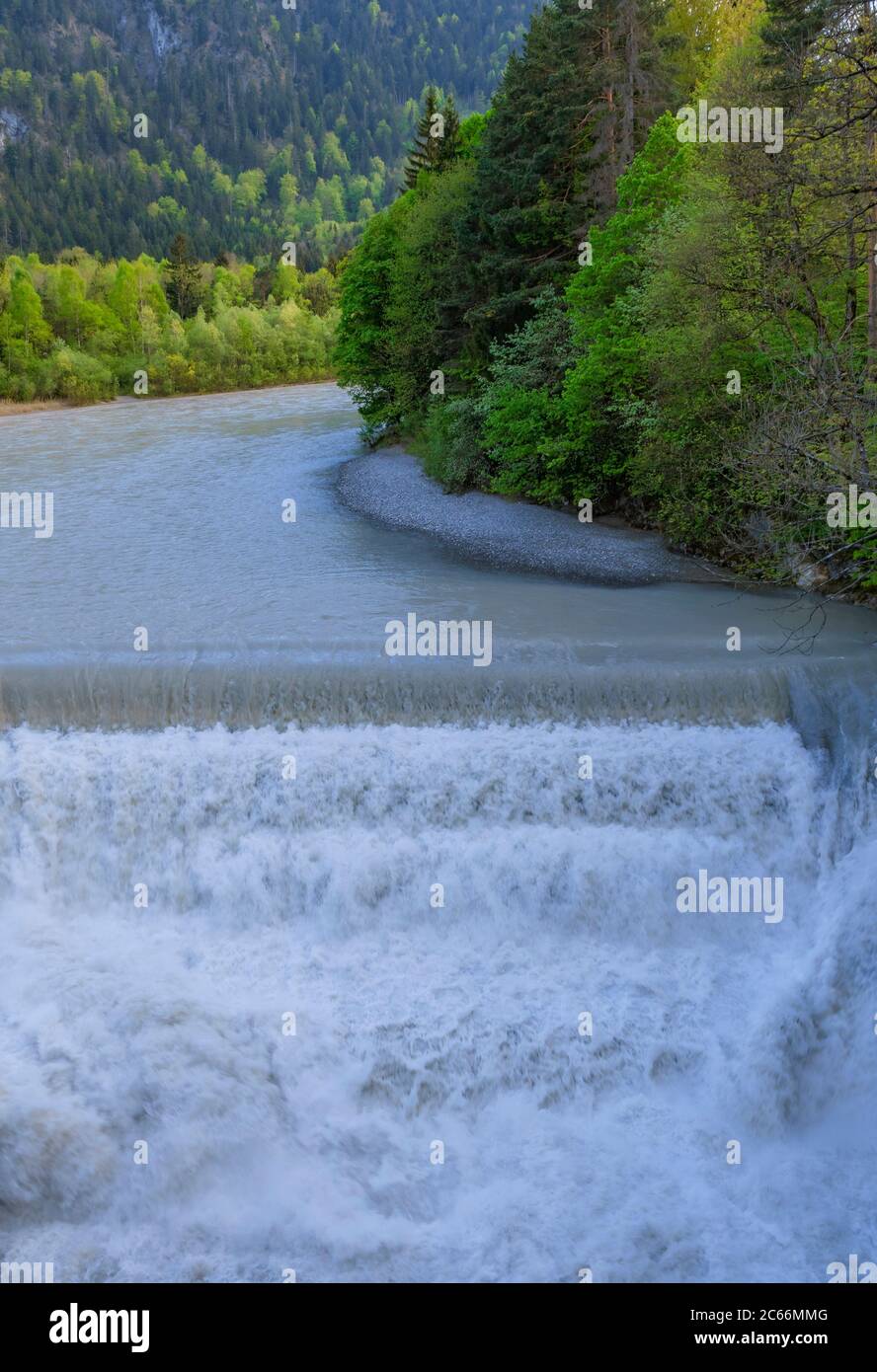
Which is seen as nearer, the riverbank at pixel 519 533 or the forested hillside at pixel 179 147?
the riverbank at pixel 519 533

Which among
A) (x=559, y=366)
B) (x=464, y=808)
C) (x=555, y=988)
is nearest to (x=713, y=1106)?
(x=555, y=988)

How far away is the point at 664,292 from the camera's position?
1612 centimetres

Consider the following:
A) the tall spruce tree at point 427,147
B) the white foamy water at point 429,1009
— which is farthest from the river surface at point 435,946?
the tall spruce tree at point 427,147

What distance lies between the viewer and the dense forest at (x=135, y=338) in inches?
1967

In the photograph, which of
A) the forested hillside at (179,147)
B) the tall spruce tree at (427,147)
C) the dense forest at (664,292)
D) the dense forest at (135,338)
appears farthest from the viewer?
the forested hillside at (179,147)

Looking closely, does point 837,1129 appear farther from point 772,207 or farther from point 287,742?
point 772,207

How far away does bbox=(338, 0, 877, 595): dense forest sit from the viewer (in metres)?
12.5

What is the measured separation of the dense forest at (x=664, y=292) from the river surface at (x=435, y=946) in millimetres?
2388

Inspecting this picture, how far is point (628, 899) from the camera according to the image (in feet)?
32.0

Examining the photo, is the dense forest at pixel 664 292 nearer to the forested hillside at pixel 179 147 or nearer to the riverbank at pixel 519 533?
the riverbank at pixel 519 533

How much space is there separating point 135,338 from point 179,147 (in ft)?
397

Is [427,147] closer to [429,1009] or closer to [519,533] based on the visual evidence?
[519,533]

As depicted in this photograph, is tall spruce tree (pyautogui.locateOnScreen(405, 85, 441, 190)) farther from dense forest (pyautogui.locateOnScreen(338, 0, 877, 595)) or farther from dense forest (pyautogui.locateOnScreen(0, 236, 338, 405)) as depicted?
dense forest (pyautogui.locateOnScreen(0, 236, 338, 405))
